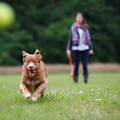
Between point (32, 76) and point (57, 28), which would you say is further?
point (57, 28)

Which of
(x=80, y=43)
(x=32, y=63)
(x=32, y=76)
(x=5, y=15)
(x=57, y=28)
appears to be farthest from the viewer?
(x=57, y=28)

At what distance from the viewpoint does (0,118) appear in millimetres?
3025

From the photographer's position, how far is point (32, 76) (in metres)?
4.30

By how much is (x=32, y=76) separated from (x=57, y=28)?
22301 millimetres

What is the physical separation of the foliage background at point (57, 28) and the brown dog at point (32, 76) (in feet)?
66.5

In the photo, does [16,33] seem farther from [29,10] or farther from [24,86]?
[24,86]

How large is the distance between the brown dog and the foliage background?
20.3m

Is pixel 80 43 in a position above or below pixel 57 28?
below

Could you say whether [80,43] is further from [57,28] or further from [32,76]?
[57,28]

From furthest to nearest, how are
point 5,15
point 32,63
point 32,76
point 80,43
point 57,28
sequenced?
point 57,28 → point 80,43 → point 5,15 → point 32,76 → point 32,63

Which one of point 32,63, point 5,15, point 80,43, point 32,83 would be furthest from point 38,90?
point 80,43

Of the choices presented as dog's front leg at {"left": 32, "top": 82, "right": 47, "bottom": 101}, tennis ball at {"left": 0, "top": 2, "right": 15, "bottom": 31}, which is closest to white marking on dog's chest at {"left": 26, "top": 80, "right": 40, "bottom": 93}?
dog's front leg at {"left": 32, "top": 82, "right": 47, "bottom": 101}

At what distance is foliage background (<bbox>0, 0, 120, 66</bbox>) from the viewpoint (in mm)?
25580

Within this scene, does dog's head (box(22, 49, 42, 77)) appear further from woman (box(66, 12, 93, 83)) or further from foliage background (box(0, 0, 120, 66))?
foliage background (box(0, 0, 120, 66))
